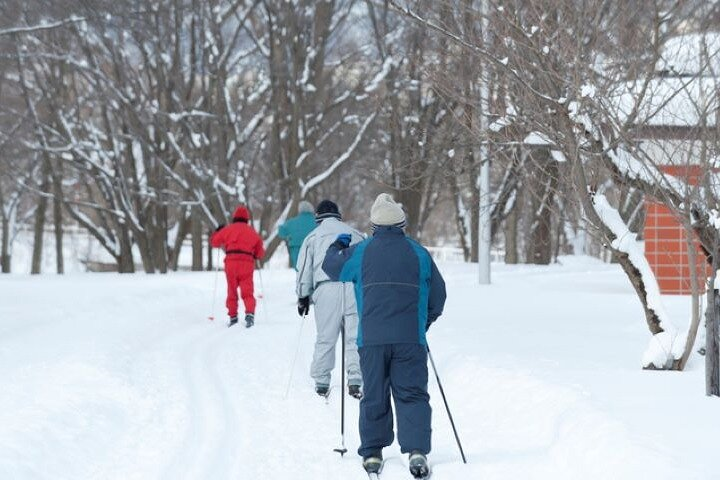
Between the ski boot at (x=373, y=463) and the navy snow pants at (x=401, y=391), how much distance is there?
7cm

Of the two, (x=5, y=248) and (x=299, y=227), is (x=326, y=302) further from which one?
(x=5, y=248)

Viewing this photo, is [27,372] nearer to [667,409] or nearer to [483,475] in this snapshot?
[483,475]

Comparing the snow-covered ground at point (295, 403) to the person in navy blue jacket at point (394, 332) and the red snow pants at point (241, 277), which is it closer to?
the person in navy blue jacket at point (394, 332)

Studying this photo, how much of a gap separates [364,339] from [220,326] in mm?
9255

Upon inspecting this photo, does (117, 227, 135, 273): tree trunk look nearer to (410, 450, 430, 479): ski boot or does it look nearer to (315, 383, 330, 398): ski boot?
(315, 383, 330, 398): ski boot

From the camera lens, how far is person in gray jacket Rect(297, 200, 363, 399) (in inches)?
377

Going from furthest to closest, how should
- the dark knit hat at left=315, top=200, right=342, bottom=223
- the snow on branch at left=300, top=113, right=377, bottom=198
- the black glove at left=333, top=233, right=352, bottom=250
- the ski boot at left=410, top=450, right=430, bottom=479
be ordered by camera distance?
the snow on branch at left=300, top=113, right=377, bottom=198
the dark knit hat at left=315, top=200, right=342, bottom=223
the black glove at left=333, top=233, right=352, bottom=250
the ski boot at left=410, top=450, right=430, bottom=479

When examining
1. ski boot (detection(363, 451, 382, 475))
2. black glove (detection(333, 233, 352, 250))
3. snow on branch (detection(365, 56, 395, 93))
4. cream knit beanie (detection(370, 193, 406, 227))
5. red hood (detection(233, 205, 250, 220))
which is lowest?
ski boot (detection(363, 451, 382, 475))

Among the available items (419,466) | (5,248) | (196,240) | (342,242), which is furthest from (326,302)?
(5,248)

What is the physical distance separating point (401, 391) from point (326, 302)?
3.09 m


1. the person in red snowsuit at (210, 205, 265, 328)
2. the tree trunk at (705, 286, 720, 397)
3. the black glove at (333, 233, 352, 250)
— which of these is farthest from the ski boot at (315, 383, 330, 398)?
the person in red snowsuit at (210, 205, 265, 328)

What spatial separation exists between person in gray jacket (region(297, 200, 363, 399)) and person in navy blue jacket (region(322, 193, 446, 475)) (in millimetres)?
2767

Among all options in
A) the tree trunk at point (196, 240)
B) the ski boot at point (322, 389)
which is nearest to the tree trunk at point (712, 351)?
the ski boot at point (322, 389)

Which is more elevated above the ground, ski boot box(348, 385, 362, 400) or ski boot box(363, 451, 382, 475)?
ski boot box(348, 385, 362, 400)
